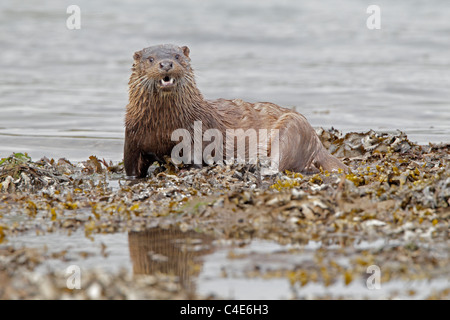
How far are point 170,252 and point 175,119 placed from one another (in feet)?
9.18

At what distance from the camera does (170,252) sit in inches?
181

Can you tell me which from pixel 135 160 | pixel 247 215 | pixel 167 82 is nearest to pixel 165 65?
pixel 167 82

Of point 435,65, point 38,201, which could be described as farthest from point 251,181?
point 435,65

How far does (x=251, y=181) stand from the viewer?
22.5 ft

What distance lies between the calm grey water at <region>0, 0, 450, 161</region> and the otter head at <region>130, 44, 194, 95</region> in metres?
2.61

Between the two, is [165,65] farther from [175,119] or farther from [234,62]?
[234,62]

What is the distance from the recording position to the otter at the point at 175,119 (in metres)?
7.13

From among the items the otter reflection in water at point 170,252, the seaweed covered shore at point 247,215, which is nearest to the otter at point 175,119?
the seaweed covered shore at point 247,215

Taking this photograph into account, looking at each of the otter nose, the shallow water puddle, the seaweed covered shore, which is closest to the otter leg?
the seaweed covered shore

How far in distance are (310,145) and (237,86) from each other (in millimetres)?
8152

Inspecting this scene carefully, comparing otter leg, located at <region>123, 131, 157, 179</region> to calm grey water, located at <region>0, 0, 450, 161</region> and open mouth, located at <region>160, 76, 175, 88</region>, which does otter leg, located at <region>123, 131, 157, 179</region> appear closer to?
open mouth, located at <region>160, 76, 175, 88</region>

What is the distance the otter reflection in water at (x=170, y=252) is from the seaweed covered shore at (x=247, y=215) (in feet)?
0.20

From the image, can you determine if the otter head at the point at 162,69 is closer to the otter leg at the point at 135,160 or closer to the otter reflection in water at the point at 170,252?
the otter leg at the point at 135,160
